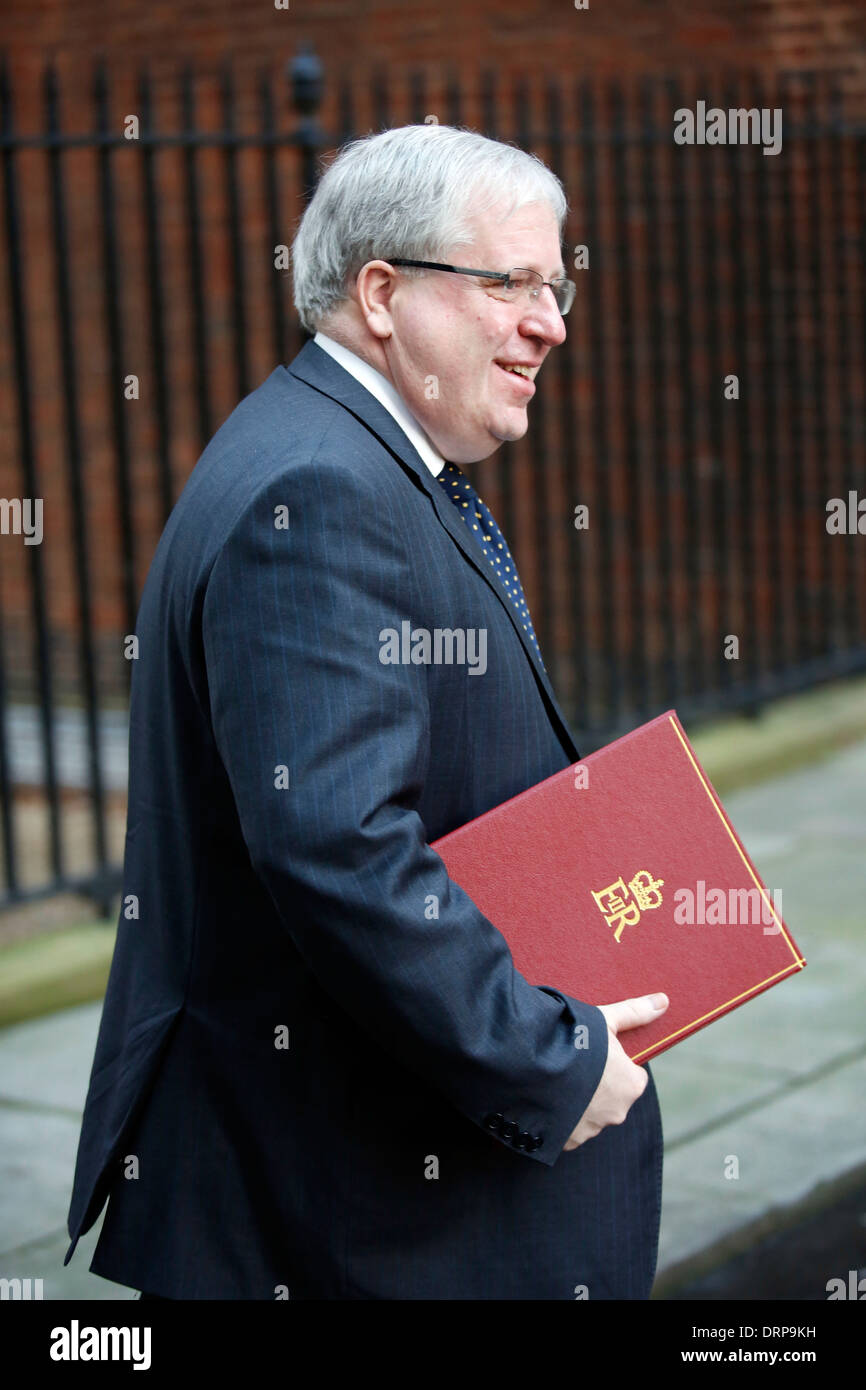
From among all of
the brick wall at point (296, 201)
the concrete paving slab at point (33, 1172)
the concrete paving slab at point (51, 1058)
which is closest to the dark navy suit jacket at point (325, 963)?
the concrete paving slab at point (33, 1172)

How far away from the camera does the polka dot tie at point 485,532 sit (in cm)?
212

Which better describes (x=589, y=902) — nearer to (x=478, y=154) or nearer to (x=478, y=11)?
(x=478, y=154)

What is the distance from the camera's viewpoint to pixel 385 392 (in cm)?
202

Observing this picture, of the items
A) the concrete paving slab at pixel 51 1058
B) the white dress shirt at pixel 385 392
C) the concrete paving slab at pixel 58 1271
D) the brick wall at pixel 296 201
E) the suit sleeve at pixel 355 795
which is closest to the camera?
the suit sleeve at pixel 355 795

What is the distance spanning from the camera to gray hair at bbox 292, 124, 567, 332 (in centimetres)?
195

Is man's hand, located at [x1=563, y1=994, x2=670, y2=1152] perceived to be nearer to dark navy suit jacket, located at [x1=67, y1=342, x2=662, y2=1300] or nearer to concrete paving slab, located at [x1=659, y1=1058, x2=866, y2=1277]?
dark navy suit jacket, located at [x1=67, y1=342, x2=662, y2=1300]

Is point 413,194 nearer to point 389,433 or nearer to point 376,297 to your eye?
point 376,297

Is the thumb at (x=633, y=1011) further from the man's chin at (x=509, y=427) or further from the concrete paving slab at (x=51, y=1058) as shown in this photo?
the concrete paving slab at (x=51, y=1058)

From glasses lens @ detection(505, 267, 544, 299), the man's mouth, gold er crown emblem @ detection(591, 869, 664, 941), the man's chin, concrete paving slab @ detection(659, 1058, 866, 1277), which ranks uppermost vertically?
glasses lens @ detection(505, 267, 544, 299)

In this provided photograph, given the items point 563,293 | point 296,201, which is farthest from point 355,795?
point 296,201

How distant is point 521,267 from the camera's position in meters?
1.99

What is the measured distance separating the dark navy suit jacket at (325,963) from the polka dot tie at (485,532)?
0.09 m

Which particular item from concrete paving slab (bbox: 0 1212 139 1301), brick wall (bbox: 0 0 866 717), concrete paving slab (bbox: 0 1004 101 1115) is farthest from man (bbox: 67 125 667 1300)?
brick wall (bbox: 0 0 866 717)

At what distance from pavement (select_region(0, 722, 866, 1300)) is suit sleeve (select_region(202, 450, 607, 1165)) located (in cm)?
175
